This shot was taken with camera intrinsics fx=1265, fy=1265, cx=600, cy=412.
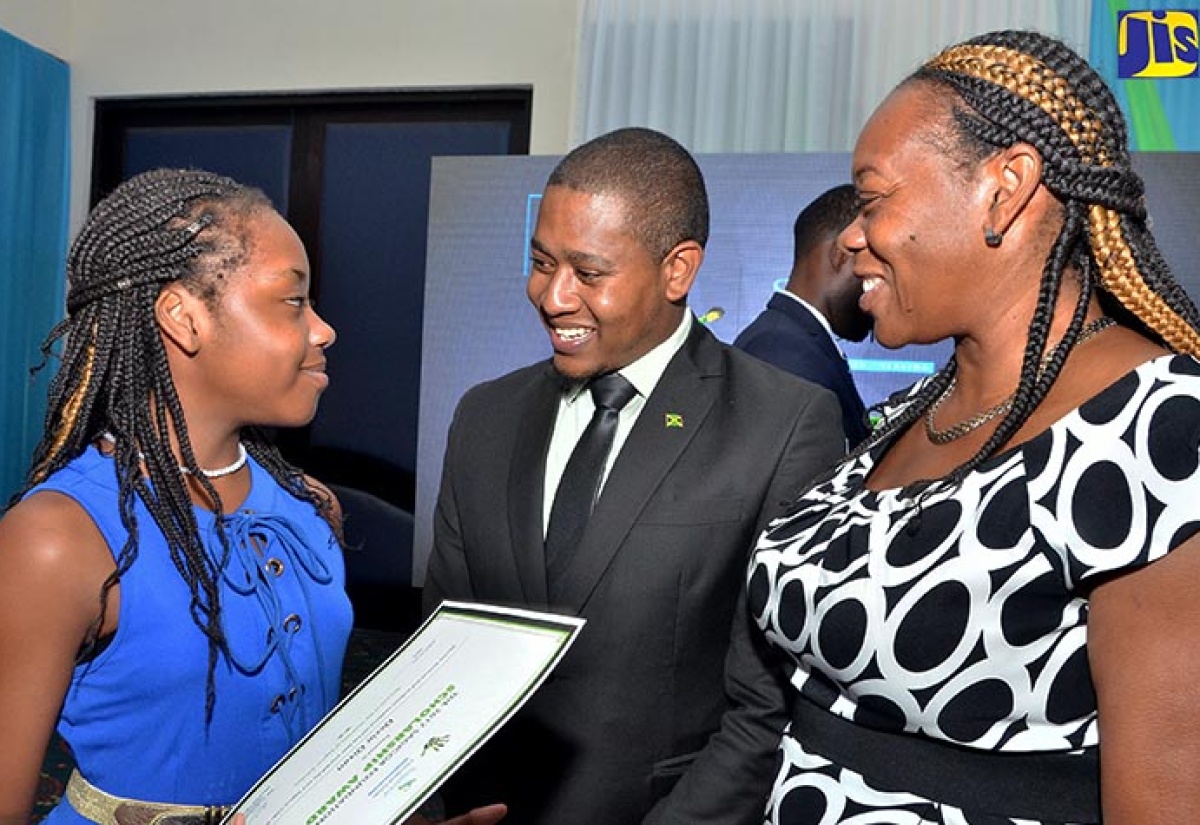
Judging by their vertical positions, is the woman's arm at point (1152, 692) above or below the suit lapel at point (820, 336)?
below

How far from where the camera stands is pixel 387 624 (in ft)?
22.6

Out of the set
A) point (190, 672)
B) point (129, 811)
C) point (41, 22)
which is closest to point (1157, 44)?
point (190, 672)

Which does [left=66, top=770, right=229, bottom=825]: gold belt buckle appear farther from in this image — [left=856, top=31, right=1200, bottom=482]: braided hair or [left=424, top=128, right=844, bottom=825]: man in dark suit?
[left=856, top=31, right=1200, bottom=482]: braided hair

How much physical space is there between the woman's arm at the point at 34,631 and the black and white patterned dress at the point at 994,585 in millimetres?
802

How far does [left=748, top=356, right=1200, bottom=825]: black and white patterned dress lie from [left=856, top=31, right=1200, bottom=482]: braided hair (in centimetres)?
10

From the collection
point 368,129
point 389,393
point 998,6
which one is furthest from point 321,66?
point 998,6

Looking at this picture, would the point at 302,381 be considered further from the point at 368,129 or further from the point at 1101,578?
the point at 368,129

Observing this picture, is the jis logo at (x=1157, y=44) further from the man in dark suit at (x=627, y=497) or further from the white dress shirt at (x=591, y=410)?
the white dress shirt at (x=591, y=410)

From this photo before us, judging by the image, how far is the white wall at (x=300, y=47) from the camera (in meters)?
6.48

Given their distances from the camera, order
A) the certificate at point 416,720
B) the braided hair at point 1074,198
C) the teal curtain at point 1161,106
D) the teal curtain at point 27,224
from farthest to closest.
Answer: the teal curtain at point 27,224 → the teal curtain at point 1161,106 → the braided hair at point 1074,198 → the certificate at point 416,720

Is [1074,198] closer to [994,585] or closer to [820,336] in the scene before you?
[994,585]

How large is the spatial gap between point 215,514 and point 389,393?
17.8 ft

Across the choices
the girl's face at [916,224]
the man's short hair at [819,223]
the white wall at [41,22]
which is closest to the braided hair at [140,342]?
the girl's face at [916,224]

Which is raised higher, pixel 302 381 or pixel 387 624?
pixel 302 381
